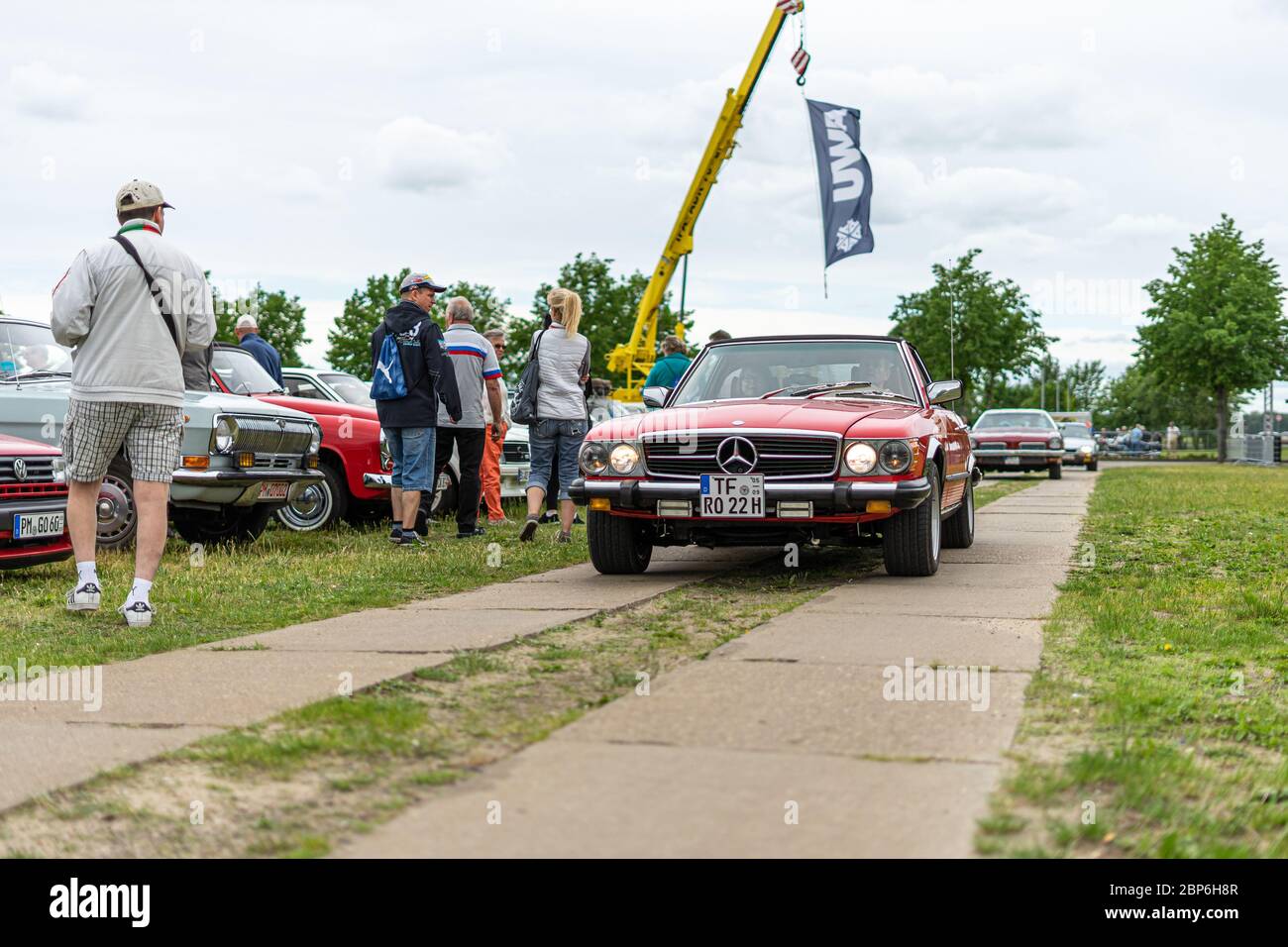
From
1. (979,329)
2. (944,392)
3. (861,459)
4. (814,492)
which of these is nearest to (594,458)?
(814,492)

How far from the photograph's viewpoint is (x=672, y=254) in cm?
3269

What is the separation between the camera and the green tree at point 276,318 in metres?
59.8

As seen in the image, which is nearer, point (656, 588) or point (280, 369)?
point (656, 588)

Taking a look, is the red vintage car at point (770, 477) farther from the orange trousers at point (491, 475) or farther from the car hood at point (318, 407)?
the orange trousers at point (491, 475)

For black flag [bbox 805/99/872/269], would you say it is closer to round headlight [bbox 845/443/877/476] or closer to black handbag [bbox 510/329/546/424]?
black handbag [bbox 510/329/546/424]

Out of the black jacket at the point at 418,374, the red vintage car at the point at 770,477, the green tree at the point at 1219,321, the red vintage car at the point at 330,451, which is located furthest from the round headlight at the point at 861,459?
the green tree at the point at 1219,321

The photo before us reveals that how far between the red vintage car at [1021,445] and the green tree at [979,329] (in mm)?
24266

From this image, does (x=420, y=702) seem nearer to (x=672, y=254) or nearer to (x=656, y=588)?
(x=656, y=588)

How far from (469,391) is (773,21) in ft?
67.3

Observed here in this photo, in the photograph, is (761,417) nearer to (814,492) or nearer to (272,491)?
(814,492)

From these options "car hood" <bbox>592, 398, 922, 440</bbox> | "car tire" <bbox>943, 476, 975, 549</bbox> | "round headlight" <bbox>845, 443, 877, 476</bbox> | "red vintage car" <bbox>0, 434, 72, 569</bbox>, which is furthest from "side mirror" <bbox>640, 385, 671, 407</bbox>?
"red vintage car" <bbox>0, 434, 72, 569</bbox>

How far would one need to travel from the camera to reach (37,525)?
7805 mm
